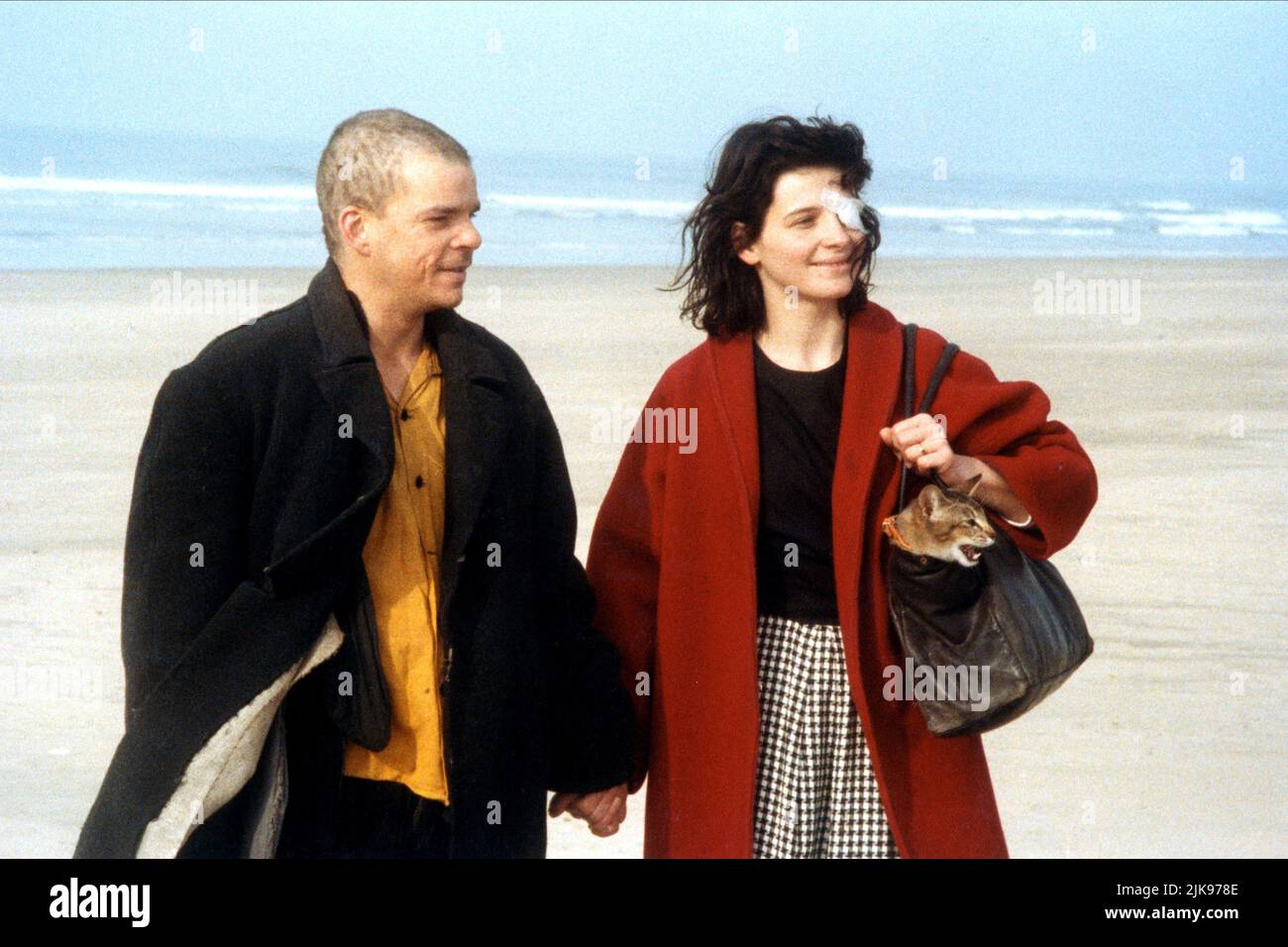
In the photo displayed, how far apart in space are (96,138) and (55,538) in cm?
3690

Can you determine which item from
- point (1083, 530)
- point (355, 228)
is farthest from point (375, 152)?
point (1083, 530)

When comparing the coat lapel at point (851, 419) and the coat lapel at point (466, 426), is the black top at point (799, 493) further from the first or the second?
the coat lapel at point (466, 426)

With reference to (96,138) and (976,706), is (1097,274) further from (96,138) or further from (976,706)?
(96,138)

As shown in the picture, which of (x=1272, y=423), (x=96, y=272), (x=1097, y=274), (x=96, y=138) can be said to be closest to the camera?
(x=1272, y=423)

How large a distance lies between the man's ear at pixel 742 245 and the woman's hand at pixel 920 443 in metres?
0.51

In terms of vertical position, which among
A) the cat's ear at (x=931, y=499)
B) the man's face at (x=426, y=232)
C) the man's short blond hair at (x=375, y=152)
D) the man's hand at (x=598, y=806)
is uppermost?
the man's short blond hair at (x=375, y=152)

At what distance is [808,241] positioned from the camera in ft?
11.4

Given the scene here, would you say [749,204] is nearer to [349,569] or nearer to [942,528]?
[942,528]

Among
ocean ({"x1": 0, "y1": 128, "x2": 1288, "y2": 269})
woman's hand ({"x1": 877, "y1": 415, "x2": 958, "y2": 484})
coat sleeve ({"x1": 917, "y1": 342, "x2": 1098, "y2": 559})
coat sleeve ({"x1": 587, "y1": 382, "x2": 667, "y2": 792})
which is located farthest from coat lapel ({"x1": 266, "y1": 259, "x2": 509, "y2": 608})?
ocean ({"x1": 0, "y1": 128, "x2": 1288, "y2": 269})

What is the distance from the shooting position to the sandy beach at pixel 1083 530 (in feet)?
18.2

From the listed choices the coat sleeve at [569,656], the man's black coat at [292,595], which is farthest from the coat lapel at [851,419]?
the man's black coat at [292,595]

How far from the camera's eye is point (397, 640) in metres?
3.15
